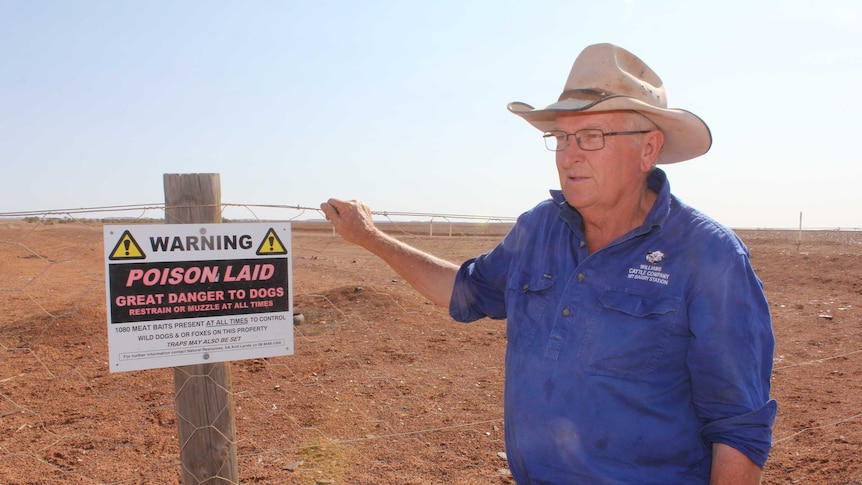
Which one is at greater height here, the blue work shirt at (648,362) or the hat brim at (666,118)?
the hat brim at (666,118)

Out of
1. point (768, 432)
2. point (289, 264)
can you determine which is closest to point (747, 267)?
point (768, 432)

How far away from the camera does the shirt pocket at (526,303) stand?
6.90 ft

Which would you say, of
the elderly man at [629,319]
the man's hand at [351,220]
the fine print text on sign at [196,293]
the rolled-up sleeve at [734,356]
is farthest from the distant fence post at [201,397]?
the rolled-up sleeve at [734,356]

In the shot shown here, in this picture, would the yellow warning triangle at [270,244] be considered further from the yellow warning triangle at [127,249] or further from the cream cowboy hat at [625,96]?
the cream cowboy hat at [625,96]

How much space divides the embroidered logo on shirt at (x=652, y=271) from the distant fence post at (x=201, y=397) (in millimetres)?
1854

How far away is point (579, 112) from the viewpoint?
2100 millimetres

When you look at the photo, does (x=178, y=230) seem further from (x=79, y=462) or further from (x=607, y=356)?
(x=79, y=462)

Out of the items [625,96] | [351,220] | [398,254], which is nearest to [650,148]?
[625,96]

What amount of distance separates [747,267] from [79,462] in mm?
4332

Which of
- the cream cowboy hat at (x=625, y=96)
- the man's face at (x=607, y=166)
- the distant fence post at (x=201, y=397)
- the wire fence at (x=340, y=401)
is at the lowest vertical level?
the wire fence at (x=340, y=401)

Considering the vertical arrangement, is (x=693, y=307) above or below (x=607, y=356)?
above

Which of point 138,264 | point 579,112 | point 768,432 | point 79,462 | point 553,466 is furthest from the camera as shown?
point 79,462

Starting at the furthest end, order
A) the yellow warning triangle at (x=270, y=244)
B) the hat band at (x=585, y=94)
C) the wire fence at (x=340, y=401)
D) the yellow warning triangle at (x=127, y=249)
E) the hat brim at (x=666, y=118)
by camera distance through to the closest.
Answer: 1. the wire fence at (x=340, y=401)
2. the yellow warning triangle at (x=270, y=244)
3. the yellow warning triangle at (x=127, y=249)
4. the hat band at (x=585, y=94)
5. the hat brim at (x=666, y=118)

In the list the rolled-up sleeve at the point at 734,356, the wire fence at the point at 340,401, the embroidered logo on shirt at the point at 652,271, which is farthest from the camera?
the wire fence at the point at 340,401
